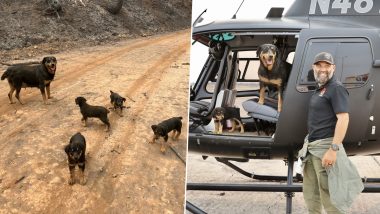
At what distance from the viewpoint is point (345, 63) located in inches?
101

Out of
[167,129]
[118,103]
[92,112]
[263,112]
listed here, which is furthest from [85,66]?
[263,112]

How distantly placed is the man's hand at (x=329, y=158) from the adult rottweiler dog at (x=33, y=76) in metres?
2.31

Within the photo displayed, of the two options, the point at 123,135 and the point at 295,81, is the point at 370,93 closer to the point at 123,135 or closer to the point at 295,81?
the point at 295,81

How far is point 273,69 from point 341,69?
1.22 ft

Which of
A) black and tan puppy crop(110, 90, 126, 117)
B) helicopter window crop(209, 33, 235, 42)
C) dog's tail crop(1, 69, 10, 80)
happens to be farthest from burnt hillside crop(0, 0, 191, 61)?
helicopter window crop(209, 33, 235, 42)

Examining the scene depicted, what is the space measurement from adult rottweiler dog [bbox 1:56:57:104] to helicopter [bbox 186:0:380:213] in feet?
5.22

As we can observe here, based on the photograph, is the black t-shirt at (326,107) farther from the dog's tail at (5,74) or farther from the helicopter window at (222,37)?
the dog's tail at (5,74)

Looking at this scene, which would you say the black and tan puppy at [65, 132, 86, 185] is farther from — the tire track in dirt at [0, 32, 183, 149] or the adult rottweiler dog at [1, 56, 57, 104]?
the adult rottweiler dog at [1, 56, 57, 104]

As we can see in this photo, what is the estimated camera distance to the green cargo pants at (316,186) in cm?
251

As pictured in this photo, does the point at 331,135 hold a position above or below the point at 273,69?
below

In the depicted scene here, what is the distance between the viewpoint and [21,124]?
9.91 feet

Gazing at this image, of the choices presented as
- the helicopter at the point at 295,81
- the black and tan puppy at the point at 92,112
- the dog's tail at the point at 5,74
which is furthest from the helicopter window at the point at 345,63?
the dog's tail at the point at 5,74

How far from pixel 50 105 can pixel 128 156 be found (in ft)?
3.34

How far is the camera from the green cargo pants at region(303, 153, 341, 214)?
2.51 m
